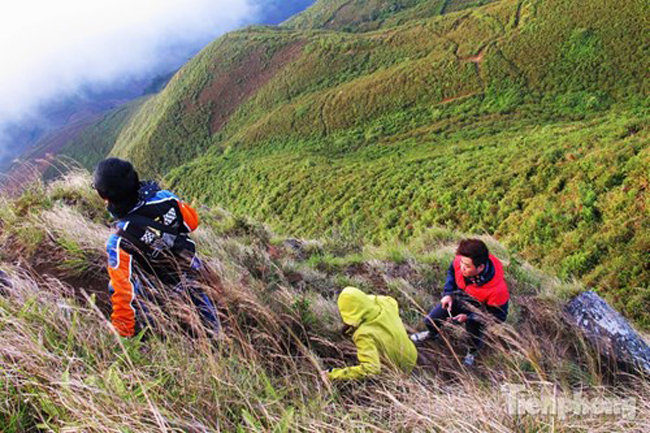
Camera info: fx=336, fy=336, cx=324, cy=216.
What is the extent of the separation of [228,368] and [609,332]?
131 inches

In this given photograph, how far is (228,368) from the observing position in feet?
5.49

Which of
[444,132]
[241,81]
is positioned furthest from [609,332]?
[241,81]

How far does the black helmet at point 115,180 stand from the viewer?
6.45 ft

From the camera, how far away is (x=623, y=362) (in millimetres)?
2775

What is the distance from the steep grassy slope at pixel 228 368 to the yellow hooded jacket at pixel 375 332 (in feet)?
0.57

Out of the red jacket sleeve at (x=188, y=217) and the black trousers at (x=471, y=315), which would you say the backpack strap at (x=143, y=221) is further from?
the black trousers at (x=471, y=315)

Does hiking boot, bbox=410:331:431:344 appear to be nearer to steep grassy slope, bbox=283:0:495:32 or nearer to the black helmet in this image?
the black helmet

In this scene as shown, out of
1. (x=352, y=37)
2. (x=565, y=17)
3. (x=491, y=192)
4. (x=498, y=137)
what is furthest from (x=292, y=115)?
(x=491, y=192)

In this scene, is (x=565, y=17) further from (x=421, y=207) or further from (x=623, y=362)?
(x=623, y=362)

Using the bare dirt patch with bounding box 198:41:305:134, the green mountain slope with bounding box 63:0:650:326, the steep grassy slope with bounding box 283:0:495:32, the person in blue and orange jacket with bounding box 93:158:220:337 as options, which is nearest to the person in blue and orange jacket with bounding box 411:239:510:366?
the person in blue and orange jacket with bounding box 93:158:220:337

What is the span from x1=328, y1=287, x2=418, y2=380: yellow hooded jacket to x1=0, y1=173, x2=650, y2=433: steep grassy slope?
17cm

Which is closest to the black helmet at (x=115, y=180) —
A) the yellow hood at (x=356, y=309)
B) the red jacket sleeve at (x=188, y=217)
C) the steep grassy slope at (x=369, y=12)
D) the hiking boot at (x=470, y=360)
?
the red jacket sleeve at (x=188, y=217)

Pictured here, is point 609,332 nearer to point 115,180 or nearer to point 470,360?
point 470,360

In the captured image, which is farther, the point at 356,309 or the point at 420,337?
the point at 420,337
